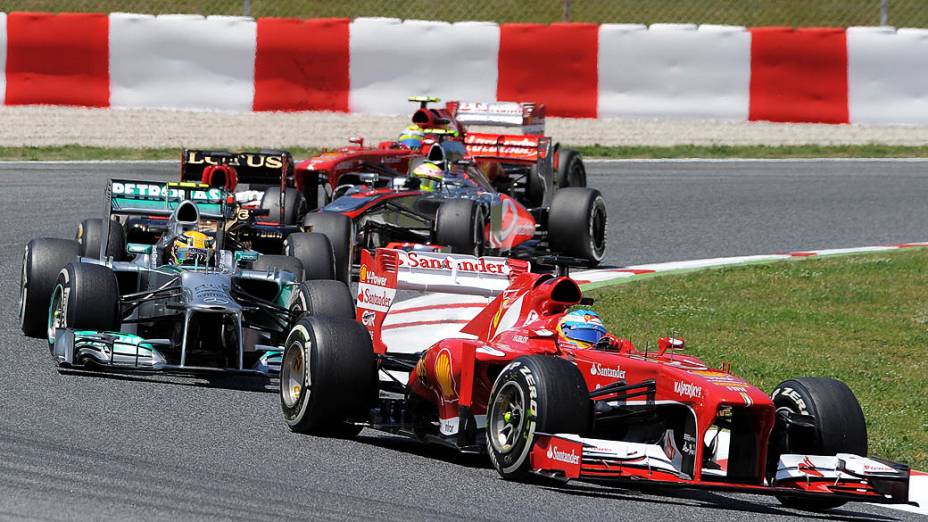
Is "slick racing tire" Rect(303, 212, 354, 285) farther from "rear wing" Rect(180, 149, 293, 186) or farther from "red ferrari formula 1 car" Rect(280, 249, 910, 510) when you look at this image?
"red ferrari formula 1 car" Rect(280, 249, 910, 510)

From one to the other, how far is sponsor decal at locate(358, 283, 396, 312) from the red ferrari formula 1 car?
3.35 feet

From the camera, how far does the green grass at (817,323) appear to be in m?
10.5

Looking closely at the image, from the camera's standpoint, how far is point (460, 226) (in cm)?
1456

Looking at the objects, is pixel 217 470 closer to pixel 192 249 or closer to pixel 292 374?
pixel 292 374

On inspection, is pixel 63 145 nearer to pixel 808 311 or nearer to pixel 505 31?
pixel 505 31

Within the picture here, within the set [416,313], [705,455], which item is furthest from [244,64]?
[705,455]

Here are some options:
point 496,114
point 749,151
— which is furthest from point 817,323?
point 749,151

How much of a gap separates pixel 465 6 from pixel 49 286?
1439 centimetres

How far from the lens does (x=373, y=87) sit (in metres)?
22.2

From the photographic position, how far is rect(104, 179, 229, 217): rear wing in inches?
470

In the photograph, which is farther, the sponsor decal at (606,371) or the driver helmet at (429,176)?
the driver helmet at (429,176)

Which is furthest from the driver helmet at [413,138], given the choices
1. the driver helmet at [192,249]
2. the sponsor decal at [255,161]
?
the driver helmet at [192,249]

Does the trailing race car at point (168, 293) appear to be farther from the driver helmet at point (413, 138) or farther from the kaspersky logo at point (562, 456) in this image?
the driver helmet at point (413, 138)

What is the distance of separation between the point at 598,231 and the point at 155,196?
534 centimetres
